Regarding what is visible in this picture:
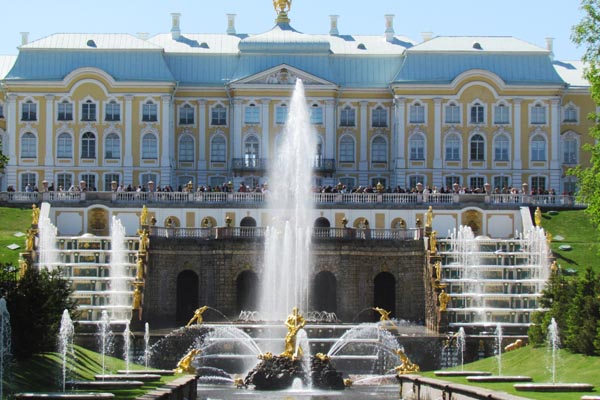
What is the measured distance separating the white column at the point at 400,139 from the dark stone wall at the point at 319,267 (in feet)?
68.6

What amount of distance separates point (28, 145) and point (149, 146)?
286 inches

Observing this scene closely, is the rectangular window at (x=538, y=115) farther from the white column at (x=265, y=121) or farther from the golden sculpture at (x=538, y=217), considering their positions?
the white column at (x=265, y=121)

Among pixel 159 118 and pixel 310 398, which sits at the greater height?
pixel 159 118

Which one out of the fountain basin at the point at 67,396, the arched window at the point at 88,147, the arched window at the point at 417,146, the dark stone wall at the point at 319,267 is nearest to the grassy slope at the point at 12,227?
the dark stone wall at the point at 319,267

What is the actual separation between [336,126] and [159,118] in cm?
1094

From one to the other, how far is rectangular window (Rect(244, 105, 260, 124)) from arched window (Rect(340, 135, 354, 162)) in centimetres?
566

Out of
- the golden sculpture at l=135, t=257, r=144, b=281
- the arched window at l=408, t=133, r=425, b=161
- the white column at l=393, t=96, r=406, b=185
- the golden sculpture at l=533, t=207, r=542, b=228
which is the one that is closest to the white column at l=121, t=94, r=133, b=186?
the white column at l=393, t=96, r=406, b=185

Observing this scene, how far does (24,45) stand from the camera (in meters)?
95.9

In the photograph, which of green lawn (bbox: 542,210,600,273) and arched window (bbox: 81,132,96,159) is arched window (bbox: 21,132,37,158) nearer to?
arched window (bbox: 81,132,96,159)

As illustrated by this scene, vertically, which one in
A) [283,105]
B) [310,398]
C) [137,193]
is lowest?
[310,398]

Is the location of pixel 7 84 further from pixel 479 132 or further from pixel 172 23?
pixel 479 132

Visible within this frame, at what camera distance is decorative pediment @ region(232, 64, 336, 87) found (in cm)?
9412

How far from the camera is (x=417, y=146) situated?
3743 inches

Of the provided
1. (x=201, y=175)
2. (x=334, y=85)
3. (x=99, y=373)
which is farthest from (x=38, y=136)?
(x=99, y=373)
